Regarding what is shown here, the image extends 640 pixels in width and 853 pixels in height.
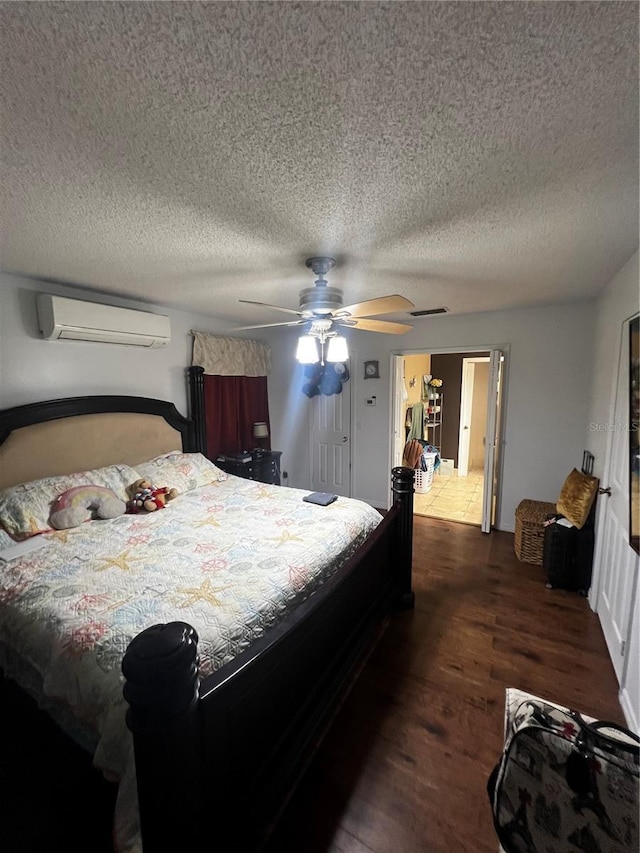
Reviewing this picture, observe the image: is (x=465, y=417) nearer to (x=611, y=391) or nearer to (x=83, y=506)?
(x=611, y=391)

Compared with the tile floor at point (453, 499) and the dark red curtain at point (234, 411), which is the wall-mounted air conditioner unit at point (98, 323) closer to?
the dark red curtain at point (234, 411)

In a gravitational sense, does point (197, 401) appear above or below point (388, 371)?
below

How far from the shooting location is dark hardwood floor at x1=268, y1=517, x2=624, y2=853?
130 centimetres

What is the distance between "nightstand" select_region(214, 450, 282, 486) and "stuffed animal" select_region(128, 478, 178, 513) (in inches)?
46.1

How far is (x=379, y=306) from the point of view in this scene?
1.95 meters

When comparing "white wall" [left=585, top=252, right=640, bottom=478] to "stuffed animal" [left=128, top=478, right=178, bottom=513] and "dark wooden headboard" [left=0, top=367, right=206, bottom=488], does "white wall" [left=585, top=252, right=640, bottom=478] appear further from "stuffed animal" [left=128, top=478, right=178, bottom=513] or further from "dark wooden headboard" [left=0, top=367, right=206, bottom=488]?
"dark wooden headboard" [left=0, top=367, right=206, bottom=488]

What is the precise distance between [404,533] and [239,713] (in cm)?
165

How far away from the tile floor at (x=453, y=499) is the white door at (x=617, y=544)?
1739 millimetres

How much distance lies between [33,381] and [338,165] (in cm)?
264

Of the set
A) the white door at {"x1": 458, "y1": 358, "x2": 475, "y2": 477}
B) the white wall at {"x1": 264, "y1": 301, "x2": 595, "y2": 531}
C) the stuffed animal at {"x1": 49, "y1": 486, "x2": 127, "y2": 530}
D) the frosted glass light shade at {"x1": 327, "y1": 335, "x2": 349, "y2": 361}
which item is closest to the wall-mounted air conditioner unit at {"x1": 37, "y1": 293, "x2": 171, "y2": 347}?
the stuffed animal at {"x1": 49, "y1": 486, "x2": 127, "y2": 530}

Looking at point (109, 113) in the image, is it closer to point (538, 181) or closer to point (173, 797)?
point (538, 181)

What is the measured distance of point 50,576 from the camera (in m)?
1.68

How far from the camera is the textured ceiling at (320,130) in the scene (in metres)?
0.71

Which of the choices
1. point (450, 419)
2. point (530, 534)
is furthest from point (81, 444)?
point (450, 419)
